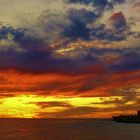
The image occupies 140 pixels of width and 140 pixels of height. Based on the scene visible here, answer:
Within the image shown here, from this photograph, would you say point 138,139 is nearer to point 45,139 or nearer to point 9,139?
point 45,139

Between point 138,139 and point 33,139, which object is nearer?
point 138,139

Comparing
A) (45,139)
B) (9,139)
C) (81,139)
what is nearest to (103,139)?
(81,139)

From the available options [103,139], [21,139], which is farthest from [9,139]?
[103,139]

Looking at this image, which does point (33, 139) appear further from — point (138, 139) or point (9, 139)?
point (138, 139)

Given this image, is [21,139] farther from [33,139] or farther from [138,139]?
[138,139]

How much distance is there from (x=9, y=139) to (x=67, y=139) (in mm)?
25541

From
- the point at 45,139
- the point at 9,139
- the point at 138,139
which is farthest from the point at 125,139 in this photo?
the point at 9,139

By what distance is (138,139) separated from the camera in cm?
17638

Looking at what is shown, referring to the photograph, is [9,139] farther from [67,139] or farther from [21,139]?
[67,139]

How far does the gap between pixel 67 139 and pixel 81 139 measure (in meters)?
6.59

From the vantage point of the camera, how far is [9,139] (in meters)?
190

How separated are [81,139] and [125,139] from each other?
65.5 ft

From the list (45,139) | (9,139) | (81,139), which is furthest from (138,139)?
(9,139)

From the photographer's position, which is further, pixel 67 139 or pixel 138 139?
pixel 67 139
